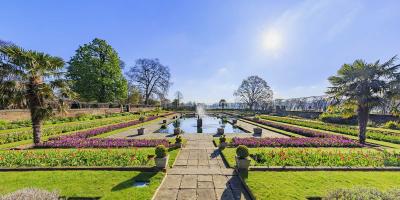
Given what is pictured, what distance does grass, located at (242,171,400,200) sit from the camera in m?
5.88

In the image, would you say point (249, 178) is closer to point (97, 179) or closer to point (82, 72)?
point (97, 179)

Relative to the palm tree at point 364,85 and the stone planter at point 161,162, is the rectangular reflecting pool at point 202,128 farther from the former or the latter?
the stone planter at point 161,162

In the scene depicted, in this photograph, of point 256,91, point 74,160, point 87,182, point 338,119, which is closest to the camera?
point 87,182

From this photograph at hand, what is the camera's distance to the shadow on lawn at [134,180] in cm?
624

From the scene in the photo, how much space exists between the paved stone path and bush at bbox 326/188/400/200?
95.1 inches

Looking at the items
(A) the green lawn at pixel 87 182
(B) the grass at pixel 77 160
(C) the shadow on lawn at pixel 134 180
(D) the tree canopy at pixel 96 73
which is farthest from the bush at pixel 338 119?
(D) the tree canopy at pixel 96 73

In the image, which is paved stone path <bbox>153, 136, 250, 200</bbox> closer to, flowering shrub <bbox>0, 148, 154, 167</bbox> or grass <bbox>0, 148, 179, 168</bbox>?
grass <bbox>0, 148, 179, 168</bbox>

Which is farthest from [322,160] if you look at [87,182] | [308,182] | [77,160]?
[77,160]

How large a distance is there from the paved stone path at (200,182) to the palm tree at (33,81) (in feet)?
30.8

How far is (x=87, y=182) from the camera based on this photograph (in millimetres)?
6555

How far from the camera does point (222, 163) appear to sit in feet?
30.0

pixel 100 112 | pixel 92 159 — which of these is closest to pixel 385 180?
pixel 92 159

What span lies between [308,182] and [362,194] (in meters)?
3.05

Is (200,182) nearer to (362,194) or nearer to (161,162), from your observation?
(161,162)
